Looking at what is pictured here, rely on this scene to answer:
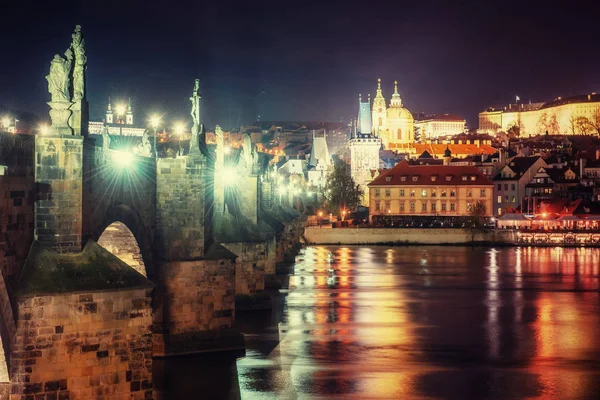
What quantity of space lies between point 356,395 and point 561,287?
2859 centimetres

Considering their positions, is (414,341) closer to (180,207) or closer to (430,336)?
(430,336)

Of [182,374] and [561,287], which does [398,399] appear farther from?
[561,287]

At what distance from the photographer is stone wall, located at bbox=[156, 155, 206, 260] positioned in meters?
25.0

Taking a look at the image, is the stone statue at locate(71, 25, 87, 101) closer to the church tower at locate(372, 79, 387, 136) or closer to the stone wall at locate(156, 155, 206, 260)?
the stone wall at locate(156, 155, 206, 260)

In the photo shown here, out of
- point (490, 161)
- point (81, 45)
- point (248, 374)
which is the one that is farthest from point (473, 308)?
point (490, 161)

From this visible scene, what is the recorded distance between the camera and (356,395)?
73.2ft

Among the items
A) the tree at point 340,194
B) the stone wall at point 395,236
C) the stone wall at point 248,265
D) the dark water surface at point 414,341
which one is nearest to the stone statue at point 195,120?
the dark water surface at point 414,341

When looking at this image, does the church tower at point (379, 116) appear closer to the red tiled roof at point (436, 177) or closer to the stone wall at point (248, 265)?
the red tiled roof at point (436, 177)

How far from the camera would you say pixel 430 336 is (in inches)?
1258

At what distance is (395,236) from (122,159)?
6193 centimetres

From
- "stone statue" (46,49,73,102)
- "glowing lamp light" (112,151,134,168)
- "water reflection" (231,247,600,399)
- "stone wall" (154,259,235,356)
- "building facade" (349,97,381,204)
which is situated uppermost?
"building facade" (349,97,381,204)

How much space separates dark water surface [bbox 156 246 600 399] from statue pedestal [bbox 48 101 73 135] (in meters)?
7.23

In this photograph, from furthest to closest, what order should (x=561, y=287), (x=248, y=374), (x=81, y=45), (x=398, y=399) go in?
(x=561, y=287) → (x=248, y=374) → (x=398, y=399) → (x=81, y=45)

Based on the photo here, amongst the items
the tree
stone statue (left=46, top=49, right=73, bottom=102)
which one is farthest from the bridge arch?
the tree
